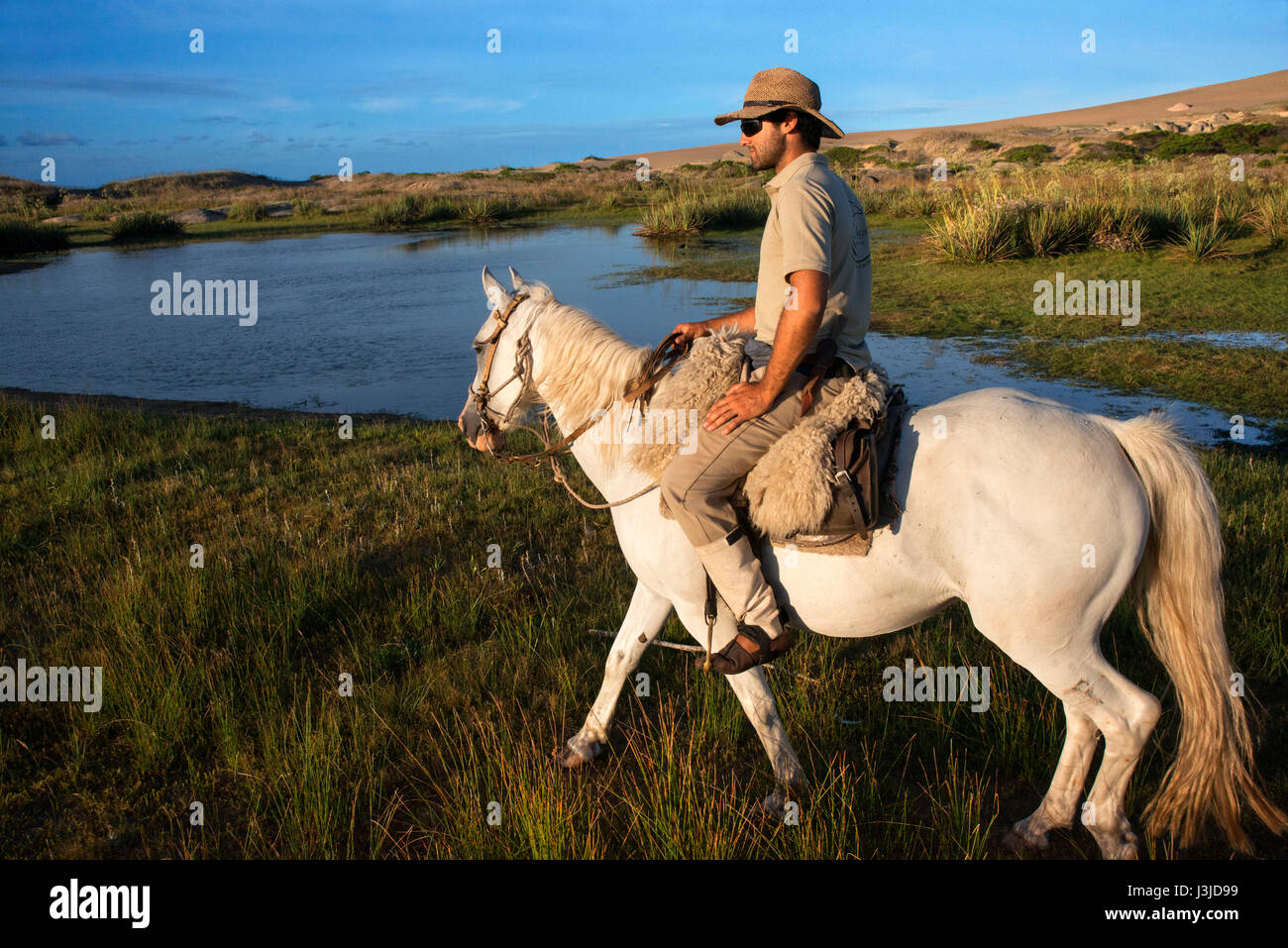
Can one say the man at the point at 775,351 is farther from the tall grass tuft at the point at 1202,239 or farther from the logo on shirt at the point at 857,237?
the tall grass tuft at the point at 1202,239

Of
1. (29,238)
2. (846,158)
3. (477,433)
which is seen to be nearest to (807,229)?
(477,433)

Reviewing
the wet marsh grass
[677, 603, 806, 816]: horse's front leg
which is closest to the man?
[677, 603, 806, 816]: horse's front leg

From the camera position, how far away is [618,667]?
12.8ft

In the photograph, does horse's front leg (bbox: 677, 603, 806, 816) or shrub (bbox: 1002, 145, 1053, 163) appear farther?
shrub (bbox: 1002, 145, 1053, 163)

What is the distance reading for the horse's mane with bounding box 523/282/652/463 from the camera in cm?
344

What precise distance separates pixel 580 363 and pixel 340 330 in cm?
1148

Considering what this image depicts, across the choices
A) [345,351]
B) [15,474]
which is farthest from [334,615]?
[345,351]

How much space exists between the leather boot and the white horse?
0.11 m

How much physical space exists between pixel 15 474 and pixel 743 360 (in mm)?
7658

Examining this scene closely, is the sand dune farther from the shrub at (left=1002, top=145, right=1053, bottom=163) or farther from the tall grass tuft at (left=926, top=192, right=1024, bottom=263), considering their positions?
the tall grass tuft at (left=926, top=192, right=1024, bottom=263)

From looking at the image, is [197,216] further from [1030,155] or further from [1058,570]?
[1030,155]

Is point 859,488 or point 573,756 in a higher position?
point 859,488

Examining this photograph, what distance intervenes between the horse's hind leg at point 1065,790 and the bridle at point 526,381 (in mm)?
1971
